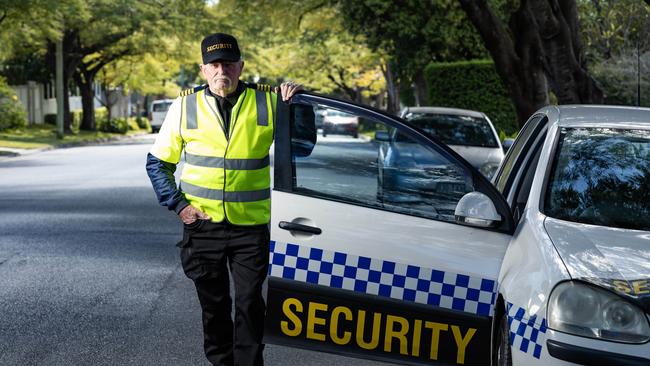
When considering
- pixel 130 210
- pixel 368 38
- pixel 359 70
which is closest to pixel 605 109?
pixel 130 210

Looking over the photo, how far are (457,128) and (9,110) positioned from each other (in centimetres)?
2885

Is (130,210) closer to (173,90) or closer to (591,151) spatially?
(591,151)

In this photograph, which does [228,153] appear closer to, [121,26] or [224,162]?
[224,162]

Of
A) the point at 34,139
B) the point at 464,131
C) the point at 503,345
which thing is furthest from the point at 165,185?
the point at 34,139

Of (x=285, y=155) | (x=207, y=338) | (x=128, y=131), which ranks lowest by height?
(x=128, y=131)

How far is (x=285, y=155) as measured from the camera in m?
4.82

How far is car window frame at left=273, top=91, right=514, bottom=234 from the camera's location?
468 centimetres

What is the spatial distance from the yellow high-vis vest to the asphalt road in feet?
4.53

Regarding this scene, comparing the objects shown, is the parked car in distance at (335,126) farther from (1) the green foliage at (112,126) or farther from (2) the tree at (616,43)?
(1) the green foliage at (112,126)

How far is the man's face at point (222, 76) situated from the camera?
15.7ft

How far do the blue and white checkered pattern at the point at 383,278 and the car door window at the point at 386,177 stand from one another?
0.26 m

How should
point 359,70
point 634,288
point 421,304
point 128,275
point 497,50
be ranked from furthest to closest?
point 359,70 < point 497,50 < point 128,275 < point 421,304 < point 634,288

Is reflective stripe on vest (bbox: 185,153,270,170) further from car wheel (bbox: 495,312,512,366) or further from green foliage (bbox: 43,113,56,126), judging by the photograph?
green foliage (bbox: 43,113,56,126)

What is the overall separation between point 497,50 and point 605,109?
1074 cm
